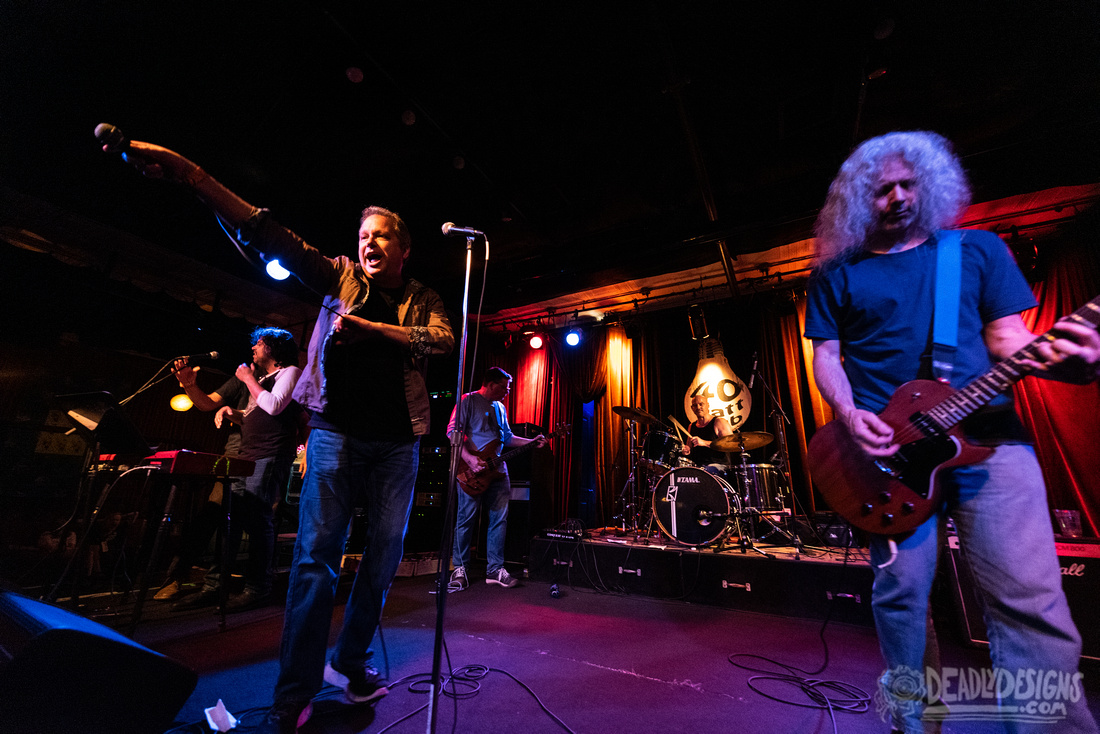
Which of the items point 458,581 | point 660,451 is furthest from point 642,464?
point 458,581

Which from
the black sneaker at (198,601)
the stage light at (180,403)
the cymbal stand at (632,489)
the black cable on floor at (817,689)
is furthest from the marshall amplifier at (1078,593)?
the stage light at (180,403)

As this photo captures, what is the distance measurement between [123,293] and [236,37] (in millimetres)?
4969

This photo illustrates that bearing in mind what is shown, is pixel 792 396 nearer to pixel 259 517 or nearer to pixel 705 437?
pixel 705 437

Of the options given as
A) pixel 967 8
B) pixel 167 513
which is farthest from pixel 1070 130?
pixel 167 513

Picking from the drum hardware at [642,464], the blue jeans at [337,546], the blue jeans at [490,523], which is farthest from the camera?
the drum hardware at [642,464]

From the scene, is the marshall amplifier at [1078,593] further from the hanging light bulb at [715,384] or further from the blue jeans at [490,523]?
the hanging light bulb at [715,384]

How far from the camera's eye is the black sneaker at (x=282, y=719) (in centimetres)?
151

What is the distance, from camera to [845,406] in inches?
56.8

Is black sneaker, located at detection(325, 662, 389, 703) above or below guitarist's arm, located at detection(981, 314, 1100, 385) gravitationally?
below

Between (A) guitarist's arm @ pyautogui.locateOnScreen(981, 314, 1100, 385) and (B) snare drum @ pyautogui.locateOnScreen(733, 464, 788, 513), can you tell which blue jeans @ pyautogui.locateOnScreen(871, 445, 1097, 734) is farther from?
(B) snare drum @ pyautogui.locateOnScreen(733, 464, 788, 513)

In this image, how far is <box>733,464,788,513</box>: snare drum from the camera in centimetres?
529

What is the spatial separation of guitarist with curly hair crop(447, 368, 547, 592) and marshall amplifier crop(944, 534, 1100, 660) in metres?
4.01

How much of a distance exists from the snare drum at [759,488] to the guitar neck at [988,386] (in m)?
4.35

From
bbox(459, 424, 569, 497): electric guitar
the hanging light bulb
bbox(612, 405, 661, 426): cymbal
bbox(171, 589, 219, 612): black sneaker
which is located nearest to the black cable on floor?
bbox(459, 424, 569, 497): electric guitar
